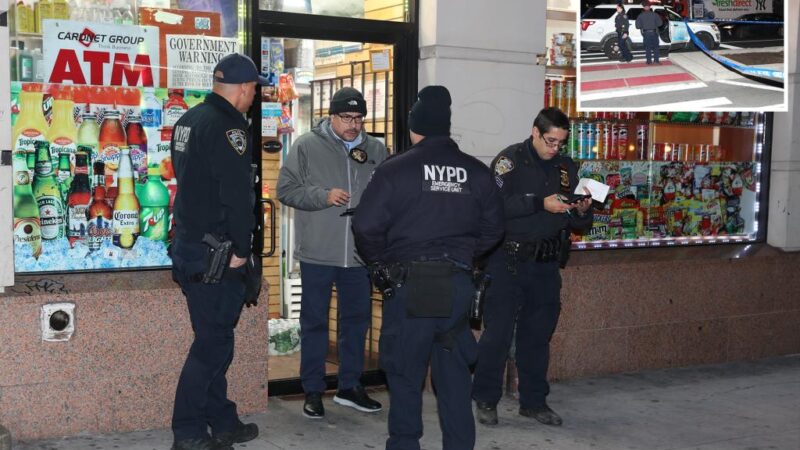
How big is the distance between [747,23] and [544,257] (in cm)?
361

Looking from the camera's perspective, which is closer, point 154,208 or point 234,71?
point 234,71

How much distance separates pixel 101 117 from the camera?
6.27 metres

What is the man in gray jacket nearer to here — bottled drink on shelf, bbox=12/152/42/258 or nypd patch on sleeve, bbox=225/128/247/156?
nypd patch on sleeve, bbox=225/128/247/156

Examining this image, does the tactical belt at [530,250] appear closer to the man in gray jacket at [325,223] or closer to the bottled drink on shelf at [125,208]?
the man in gray jacket at [325,223]

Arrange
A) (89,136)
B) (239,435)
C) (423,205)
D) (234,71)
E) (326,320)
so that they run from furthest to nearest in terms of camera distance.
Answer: (326,320) < (89,136) < (239,435) < (234,71) < (423,205)

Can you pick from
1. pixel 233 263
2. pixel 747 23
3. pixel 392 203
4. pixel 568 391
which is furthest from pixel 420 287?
pixel 747 23

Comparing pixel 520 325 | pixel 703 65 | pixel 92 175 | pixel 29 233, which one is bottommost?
pixel 520 325

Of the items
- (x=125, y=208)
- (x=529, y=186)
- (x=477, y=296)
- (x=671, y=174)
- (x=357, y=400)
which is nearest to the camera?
(x=477, y=296)

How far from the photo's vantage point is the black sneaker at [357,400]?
6.86 metres

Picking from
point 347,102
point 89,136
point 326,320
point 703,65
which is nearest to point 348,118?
point 347,102

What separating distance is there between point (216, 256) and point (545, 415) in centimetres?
250

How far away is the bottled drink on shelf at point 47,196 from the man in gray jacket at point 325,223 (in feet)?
4.39

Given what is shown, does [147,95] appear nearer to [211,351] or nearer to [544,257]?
[211,351]

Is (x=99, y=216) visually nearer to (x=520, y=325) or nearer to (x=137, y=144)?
(x=137, y=144)
